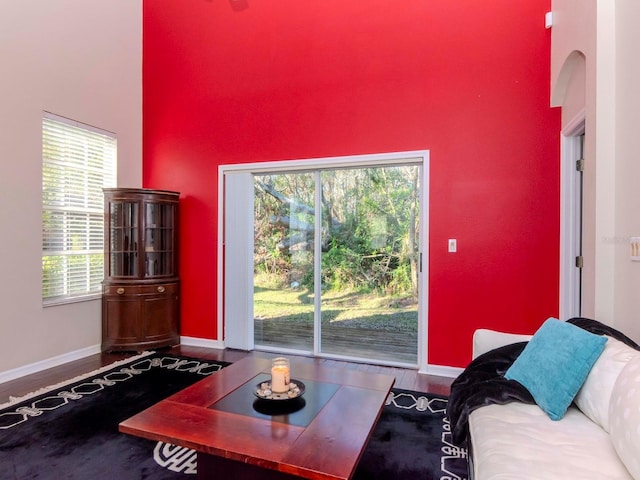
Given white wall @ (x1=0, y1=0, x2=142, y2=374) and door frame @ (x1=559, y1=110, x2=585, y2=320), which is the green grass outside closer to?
door frame @ (x1=559, y1=110, x2=585, y2=320)

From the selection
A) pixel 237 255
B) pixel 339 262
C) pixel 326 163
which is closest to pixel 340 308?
pixel 339 262

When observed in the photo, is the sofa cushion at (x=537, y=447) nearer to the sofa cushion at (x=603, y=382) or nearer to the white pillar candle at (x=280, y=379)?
the sofa cushion at (x=603, y=382)

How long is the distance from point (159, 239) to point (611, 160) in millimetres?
4215

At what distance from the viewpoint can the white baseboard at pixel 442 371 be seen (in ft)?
11.3

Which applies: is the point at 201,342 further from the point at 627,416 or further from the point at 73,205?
the point at 627,416

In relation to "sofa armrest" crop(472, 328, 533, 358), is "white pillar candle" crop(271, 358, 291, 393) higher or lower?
lower

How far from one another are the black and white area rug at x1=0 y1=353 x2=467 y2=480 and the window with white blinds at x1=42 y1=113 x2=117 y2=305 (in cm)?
124

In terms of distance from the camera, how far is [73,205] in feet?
13.0

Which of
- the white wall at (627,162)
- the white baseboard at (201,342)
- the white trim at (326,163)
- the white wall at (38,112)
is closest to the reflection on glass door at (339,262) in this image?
the white trim at (326,163)

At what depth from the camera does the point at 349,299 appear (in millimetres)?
3998

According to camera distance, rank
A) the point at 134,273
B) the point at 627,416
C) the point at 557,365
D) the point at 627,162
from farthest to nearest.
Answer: the point at 134,273 < the point at 627,162 < the point at 557,365 < the point at 627,416

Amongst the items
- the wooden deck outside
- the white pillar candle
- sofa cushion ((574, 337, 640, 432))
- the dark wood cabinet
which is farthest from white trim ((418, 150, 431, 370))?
the dark wood cabinet

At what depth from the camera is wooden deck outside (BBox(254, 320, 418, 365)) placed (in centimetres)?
381

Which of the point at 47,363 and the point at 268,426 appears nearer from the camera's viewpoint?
the point at 268,426
